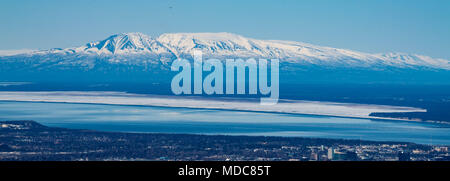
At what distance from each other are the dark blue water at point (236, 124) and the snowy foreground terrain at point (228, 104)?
9742mm

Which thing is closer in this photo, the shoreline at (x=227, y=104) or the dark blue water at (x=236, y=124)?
the dark blue water at (x=236, y=124)

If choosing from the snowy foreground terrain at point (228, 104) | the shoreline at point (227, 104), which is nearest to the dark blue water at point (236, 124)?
the shoreline at point (227, 104)

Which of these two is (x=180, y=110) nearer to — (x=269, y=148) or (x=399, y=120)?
(x=399, y=120)

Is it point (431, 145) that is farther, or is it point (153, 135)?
point (153, 135)

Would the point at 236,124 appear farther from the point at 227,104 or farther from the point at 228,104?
the point at 227,104

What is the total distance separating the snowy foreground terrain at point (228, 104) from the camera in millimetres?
124919

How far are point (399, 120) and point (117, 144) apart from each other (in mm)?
52293

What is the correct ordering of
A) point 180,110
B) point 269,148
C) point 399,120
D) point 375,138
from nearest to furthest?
point 269,148 → point 375,138 → point 399,120 → point 180,110

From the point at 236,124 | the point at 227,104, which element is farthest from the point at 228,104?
the point at 236,124

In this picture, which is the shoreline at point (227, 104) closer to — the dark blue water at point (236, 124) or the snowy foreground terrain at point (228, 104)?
the snowy foreground terrain at point (228, 104)

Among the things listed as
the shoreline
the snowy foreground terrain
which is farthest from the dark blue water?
the snowy foreground terrain

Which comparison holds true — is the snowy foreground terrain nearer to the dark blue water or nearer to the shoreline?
the shoreline

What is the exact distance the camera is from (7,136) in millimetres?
77562
